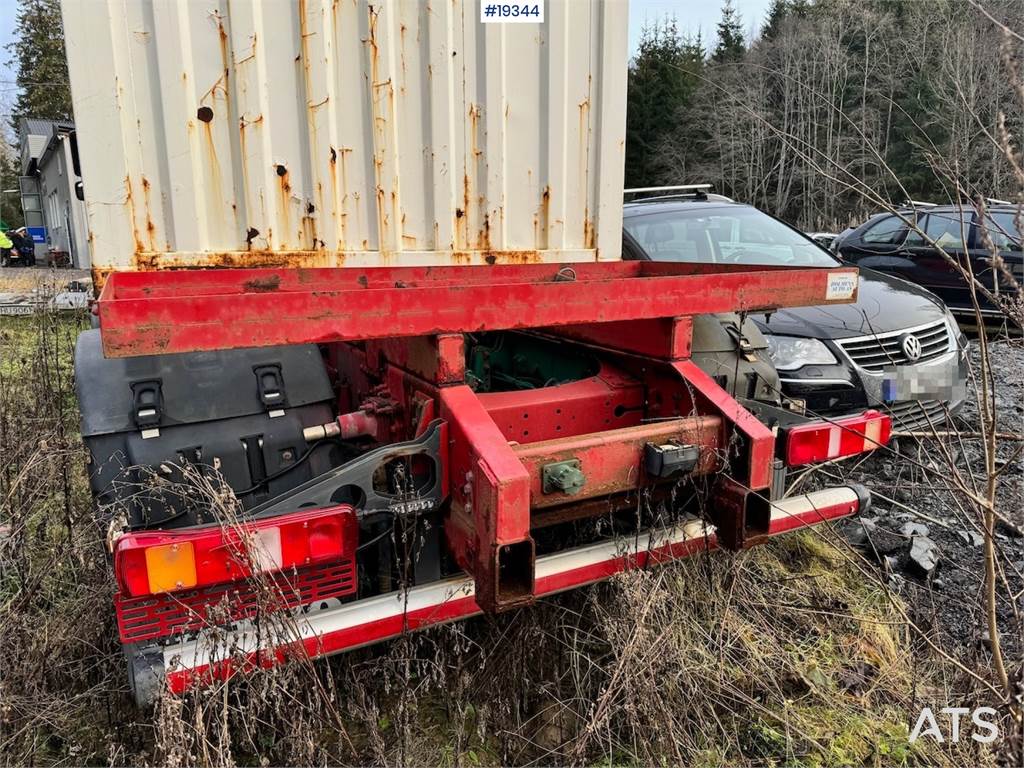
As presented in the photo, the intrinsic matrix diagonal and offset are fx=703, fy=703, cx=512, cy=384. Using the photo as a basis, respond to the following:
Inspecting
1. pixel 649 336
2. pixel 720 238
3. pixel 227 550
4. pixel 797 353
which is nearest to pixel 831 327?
pixel 797 353

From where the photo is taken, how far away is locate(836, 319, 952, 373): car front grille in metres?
4.32

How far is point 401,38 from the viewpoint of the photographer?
282 cm

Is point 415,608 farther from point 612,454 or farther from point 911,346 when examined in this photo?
point 911,346

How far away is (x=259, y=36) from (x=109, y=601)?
2.11 m

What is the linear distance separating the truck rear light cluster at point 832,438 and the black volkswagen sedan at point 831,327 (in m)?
1.20

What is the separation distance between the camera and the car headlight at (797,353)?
14.0ft

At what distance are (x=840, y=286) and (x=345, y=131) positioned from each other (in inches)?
80.2

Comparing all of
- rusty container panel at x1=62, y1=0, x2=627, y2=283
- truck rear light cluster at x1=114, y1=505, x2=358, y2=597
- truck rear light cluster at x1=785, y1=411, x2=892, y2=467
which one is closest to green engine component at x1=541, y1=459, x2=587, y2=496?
truck rear light cluster at x1=114, y1=505, x2=358, y2=597

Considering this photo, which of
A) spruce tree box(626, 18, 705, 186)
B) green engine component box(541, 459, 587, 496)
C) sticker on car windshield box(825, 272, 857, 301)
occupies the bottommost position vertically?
green engine component box(541, 459, 587, 496)

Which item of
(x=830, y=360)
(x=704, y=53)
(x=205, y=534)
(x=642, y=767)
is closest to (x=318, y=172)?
(x=205, y=534)

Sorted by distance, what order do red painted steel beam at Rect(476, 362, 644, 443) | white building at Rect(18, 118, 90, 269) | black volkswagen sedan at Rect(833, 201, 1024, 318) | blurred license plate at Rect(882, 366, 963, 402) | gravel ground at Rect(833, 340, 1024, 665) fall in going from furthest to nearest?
1. white building at Rect(18, 118, 90, 269)
2. black volkswagen sedan at Rect(833, 201, 1024, 318)
3. blurred license plate at Rect(882, 366, 963, 402)
4. gravel ground at Rect(833, 340, 1024, 665)
5. red painted steel beam at Rect(476, 362, 644, 443)

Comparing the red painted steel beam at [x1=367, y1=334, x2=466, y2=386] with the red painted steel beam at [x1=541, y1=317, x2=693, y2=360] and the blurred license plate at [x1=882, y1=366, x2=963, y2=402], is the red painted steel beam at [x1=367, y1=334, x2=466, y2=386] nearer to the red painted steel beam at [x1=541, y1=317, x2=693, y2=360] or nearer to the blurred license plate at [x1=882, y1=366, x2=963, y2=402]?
the red painted steel beam at [x1=541, y1=317, x2=693, y2=360]

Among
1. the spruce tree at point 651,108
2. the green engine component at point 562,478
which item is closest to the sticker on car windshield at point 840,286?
the green engine component at point 562,478

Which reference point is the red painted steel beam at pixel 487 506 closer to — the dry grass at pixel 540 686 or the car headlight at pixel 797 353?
the dry grass at pixel 540 686
